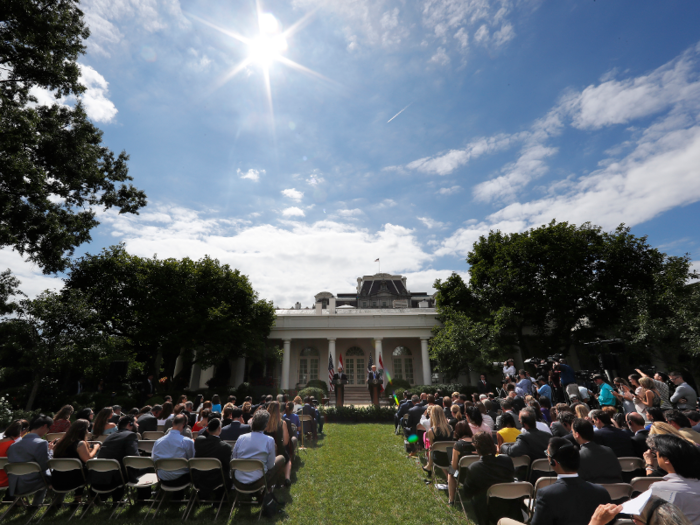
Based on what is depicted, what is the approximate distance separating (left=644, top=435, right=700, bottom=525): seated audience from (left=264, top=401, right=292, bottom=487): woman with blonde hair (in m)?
5.59

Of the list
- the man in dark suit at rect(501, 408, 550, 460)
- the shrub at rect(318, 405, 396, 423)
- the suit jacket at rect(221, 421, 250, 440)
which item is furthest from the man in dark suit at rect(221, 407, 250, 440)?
the shrub at rect(318, 405, 396, 423)

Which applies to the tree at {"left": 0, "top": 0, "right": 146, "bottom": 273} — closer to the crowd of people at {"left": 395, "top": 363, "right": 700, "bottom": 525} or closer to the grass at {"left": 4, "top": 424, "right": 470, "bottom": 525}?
the grass at {"left": 4, "top": 424, "right": 470, "bottom": 525}

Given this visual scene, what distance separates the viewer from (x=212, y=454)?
5.34 meters

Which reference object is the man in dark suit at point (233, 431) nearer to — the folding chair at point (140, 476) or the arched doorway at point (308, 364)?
the folding chair at point (140, 476)

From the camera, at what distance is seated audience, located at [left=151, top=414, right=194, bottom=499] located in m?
5.13

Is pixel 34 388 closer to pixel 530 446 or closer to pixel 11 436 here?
pixel 11 436

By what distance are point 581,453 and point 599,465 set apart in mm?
195

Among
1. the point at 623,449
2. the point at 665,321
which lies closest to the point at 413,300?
the point at 665,321

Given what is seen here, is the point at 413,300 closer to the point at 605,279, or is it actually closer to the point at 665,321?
the point at 605,279

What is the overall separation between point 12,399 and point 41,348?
115 inches

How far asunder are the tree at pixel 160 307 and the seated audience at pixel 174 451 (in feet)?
58.0

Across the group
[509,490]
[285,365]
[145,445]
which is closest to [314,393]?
[285,365]

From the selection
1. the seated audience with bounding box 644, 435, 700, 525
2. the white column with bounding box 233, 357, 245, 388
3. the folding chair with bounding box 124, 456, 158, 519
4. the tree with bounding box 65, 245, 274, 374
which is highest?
the tree with bounding box 65, 245, 274, 374

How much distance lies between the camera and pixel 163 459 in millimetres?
4988
